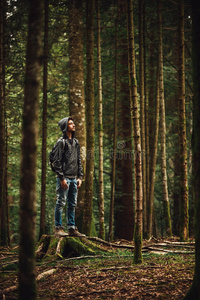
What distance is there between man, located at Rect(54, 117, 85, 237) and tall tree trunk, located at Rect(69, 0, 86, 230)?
157cm

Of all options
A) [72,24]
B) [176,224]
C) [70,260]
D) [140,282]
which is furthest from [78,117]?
[176,224]

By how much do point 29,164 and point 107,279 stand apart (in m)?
2.35

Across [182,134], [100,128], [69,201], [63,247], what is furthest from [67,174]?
[182,134]

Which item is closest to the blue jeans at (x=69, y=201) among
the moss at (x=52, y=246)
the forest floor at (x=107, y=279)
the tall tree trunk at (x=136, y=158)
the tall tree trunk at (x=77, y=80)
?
the moss at (x=52, y=246)

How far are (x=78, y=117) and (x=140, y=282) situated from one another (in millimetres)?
5416

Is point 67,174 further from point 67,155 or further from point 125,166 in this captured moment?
point 125,166

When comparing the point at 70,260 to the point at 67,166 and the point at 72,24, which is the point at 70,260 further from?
the point at 72,24

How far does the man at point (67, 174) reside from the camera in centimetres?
612

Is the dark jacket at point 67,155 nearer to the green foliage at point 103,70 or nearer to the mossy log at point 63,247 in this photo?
the mossy log at point 63,247

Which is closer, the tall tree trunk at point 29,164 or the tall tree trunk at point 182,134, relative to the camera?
the tall tree trunk at point 29,164

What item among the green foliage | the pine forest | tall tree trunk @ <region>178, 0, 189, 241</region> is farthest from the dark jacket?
the green foliage

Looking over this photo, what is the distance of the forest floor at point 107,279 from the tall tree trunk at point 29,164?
105 cm

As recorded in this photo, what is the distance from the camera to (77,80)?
847 cm

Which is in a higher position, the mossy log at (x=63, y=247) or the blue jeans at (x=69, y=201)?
the blue jeans at (x=69, y=201)
